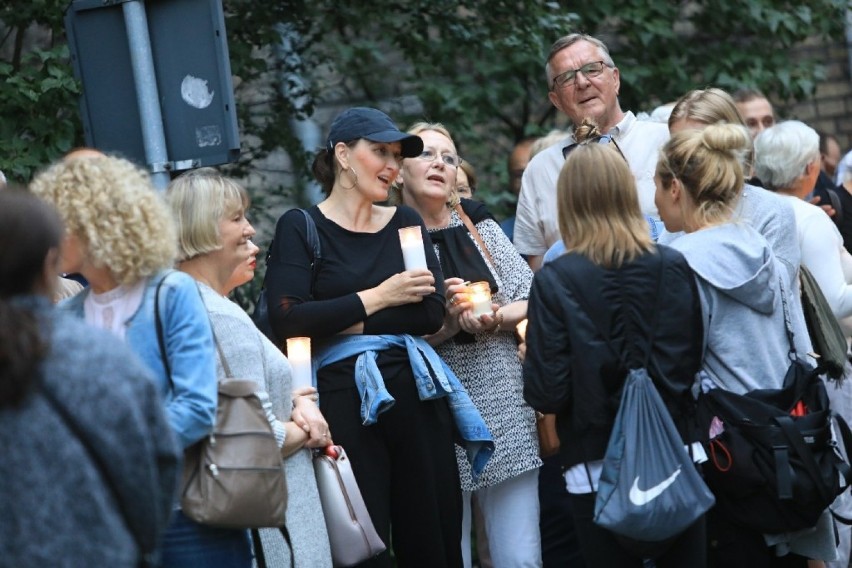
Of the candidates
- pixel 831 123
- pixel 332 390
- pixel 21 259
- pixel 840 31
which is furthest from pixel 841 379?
pixel 831 123

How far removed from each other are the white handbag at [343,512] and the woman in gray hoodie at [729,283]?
113cm

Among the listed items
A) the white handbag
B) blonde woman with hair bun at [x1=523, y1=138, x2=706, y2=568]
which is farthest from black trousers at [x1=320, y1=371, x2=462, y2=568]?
blonde woman with hair bun at [x1=523, y1=138, x2=706, y2=568]

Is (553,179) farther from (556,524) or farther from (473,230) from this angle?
(556,524)

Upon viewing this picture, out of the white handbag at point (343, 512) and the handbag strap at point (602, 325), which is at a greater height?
the handbag strap at point (602, 325)

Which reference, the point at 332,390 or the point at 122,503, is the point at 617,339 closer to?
the point at 332,390

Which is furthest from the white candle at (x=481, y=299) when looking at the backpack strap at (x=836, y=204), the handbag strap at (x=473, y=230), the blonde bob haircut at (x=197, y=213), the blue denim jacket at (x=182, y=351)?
the backpack strap at (x=836, y=204)

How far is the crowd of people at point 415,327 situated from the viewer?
267 centimetres

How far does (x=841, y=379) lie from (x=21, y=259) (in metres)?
3.67

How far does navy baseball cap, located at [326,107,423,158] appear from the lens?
497 centimetres

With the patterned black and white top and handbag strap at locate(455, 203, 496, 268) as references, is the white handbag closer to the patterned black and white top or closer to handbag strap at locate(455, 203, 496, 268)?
the patterned black and white top

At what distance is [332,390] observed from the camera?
481cm

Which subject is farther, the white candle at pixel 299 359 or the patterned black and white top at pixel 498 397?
the patterned black and white top at pixel 498 397

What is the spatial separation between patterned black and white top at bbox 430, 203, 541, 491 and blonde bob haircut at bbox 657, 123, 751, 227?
1088 millimetres

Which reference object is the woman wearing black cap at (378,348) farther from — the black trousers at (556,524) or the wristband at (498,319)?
the black trousers at (556,524)
